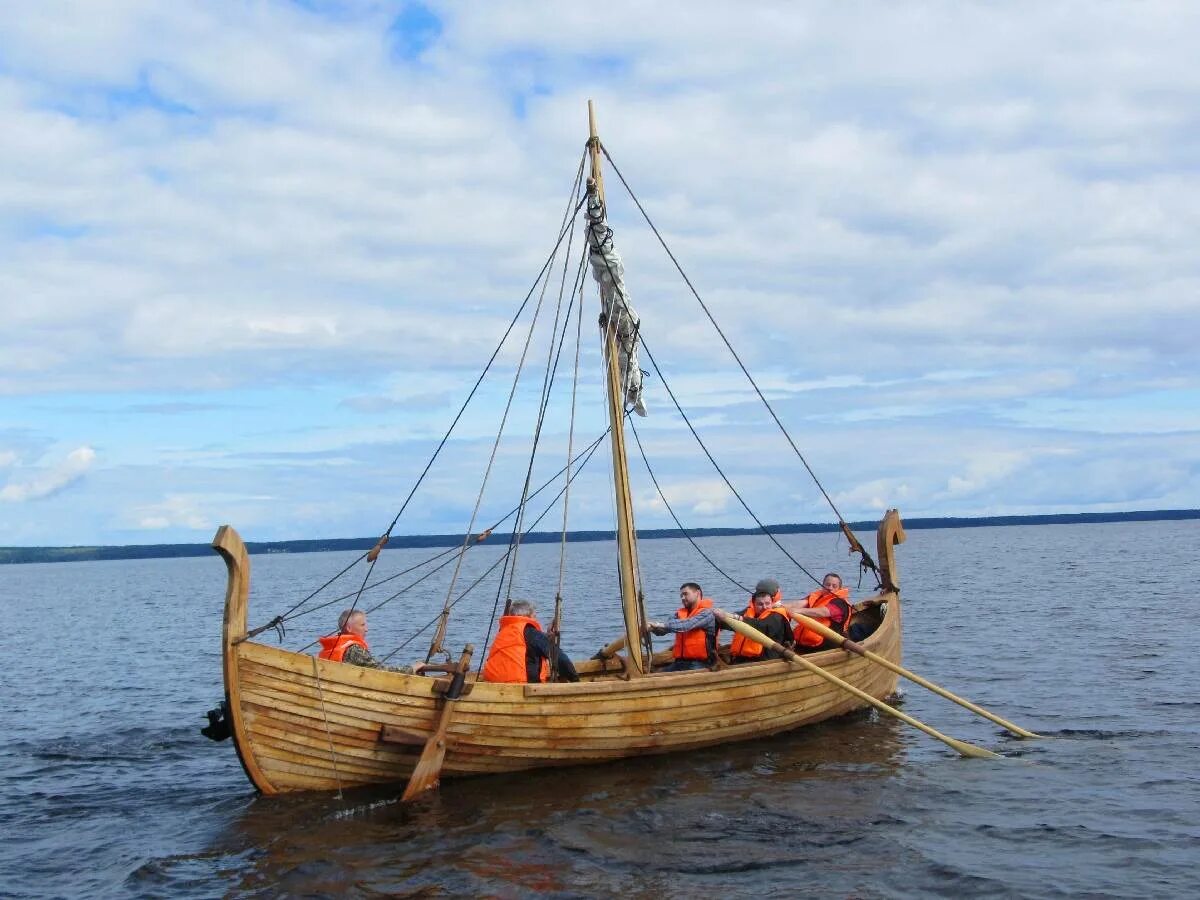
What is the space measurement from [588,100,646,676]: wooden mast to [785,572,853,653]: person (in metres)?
3.60

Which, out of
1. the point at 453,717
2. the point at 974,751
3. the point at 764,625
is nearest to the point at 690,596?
the point at 764,625

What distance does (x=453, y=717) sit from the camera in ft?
→ 45.5

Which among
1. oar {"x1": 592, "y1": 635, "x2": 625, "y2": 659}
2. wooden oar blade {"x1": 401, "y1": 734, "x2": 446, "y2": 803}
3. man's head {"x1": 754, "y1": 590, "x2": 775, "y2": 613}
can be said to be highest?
man's head {"x1": 754, "y1": 590, "x2": 775, "y2": 613}

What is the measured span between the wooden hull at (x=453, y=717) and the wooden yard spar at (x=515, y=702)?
16 mm

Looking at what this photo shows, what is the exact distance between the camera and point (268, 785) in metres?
13.5

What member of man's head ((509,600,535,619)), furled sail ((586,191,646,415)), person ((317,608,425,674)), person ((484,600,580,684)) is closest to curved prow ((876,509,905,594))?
furled sail ((586,191,646,415))

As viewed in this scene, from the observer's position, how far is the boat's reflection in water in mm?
11523

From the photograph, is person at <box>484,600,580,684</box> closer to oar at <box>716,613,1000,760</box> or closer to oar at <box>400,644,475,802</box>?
oar at <box>400,644,475,802</box>

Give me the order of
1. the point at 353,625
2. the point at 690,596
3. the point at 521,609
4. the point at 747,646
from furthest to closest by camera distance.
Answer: the point at 747,646 → the point at 690,596 → the point at 521,609 → the point at 353,625

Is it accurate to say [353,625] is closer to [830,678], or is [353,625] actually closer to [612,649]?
[612,649]

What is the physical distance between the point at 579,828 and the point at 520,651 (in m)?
2.59

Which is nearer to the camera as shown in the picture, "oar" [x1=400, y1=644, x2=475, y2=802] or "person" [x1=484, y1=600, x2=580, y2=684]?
"oar" [x1=400, y1=644, x2=475, y2=802]

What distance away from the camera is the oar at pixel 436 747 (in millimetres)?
13578

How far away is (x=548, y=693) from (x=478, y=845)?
2384 millimetres
